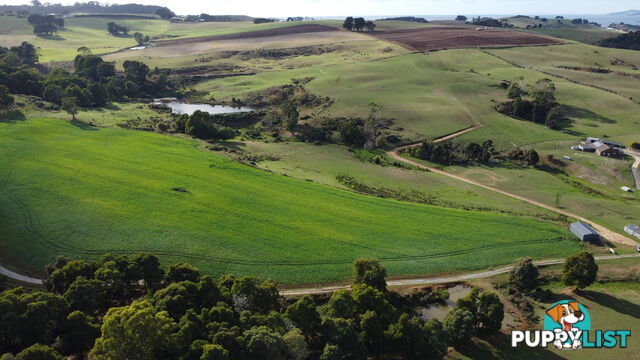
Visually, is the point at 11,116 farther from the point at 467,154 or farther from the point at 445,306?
the point at 467,154

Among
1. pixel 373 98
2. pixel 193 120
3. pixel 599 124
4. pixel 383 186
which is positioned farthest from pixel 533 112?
pixel 193 120

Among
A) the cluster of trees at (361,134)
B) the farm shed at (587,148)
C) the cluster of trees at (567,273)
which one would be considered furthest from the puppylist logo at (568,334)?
the farm shed at (587,148)

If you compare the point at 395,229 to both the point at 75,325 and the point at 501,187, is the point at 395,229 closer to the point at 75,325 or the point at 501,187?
the point at 501,187

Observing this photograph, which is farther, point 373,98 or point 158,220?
point 373,98

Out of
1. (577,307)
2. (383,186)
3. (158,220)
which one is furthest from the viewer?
(383,186)

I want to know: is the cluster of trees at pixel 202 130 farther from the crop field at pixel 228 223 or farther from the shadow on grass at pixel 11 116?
the shadow on grass at pixel 11 116

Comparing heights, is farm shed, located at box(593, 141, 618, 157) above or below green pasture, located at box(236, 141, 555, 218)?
above

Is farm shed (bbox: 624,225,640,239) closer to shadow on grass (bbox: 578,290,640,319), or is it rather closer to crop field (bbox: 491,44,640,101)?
shadow on grass (bbox: 578,290,640,319)

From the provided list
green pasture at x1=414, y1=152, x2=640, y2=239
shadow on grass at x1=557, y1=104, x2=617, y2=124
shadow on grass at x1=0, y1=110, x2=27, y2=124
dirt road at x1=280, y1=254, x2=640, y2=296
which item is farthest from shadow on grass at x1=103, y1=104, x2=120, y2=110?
shadow on grass at x1=557, y1=104, x2=617, y2=124
